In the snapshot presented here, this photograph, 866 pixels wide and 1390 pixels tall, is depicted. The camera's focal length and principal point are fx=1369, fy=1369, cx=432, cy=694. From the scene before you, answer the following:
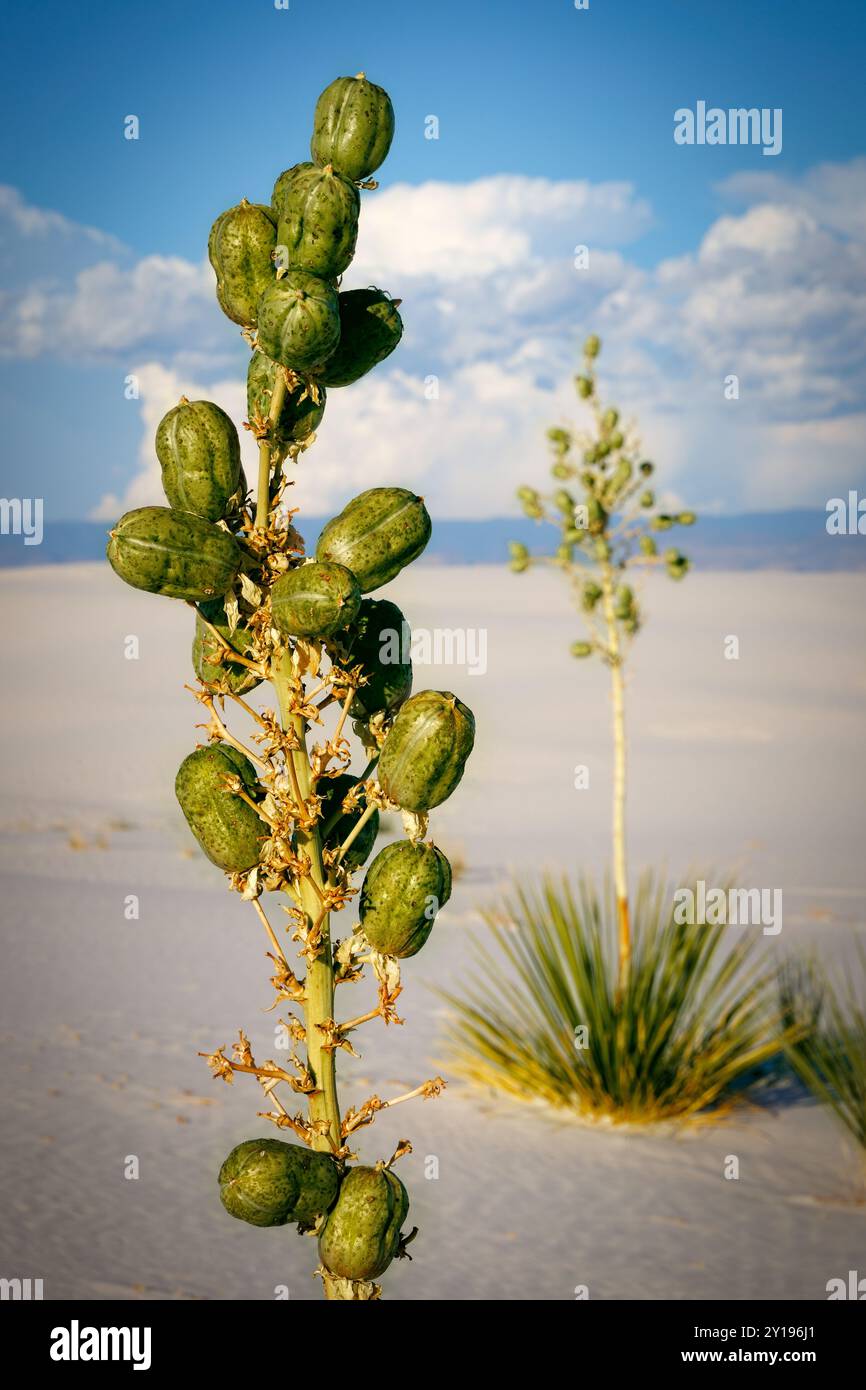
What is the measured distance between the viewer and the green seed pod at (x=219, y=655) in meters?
1.39

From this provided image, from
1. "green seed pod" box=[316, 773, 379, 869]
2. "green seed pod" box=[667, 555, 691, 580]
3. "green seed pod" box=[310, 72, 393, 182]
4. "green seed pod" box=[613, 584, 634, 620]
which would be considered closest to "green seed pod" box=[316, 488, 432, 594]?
"green seed pod" box=[316, 773, 379, 869]

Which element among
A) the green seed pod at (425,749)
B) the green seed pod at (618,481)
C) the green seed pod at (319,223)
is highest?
the green seed pod at (618,481)

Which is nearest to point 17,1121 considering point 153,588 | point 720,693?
point 153,588

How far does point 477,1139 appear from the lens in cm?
676

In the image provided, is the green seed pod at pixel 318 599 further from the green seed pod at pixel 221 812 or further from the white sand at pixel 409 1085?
the white sand at pixel 409 1085

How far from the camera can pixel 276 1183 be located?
125 centimetres

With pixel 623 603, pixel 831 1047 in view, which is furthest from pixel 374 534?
pixel 831 1047

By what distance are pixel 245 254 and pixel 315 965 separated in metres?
0.73

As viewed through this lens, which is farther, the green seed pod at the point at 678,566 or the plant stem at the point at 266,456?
the green seed pod at the point at 678,566

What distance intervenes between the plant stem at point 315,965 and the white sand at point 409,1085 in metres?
3.11

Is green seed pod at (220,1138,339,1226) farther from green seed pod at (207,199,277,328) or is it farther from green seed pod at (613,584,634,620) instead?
green seed pod at (613,584,634,620)

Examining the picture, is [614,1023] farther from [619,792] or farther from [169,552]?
[169,552]

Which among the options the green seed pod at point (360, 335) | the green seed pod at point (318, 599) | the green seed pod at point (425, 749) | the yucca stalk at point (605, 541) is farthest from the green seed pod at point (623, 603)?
the green seed pod at point (318, 599)
